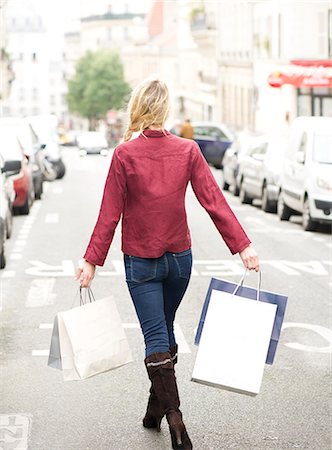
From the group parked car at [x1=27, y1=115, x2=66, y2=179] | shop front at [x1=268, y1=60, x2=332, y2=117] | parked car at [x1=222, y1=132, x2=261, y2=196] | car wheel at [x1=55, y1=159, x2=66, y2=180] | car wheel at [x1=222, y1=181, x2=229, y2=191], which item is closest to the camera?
parked car at [x1=222, y1=132, x2=261, y2=196]

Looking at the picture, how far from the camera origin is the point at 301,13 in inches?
2032

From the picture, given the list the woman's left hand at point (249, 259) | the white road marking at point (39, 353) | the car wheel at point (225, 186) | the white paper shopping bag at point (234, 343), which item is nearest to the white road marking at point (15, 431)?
the white paper shopping bag at point (234, 343)

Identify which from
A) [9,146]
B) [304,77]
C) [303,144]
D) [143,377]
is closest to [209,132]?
[304,77]

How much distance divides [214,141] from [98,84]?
303 feet

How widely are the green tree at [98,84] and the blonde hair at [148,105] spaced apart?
12913 centimetres

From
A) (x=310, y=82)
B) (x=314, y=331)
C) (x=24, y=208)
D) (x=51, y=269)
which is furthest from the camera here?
(x=310, y=82)

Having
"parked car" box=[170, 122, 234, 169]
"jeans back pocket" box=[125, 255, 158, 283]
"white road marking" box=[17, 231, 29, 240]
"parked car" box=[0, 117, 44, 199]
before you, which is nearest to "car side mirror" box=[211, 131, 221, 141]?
"parked car" box=[170, 122, 234, 169]

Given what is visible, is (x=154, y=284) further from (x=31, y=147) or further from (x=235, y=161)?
(x=235, y=161)

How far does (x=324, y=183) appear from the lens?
67.1 ft

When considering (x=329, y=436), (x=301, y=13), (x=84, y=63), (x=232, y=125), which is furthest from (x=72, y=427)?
A: (x=84, y=63)

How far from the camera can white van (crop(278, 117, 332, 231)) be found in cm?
2039

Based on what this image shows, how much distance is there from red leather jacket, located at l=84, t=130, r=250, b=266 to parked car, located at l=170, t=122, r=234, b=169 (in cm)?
3687

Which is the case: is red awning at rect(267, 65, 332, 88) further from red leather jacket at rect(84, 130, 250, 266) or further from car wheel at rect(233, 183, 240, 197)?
red leather jacket at rect(84, 130, 250, 266)

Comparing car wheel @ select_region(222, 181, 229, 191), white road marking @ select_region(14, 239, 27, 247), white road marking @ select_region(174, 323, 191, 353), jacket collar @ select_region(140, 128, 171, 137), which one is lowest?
car wheel @ select_region(222, 181, 229, 191)
